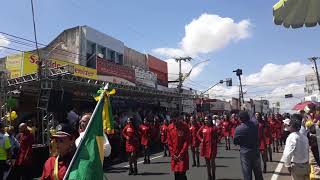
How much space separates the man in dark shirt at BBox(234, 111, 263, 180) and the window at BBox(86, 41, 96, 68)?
74.2 ft

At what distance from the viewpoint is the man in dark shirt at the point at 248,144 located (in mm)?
9570

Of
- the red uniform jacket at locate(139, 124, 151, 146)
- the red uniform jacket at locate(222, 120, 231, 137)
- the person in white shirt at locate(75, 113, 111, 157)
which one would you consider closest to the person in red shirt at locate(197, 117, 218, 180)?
the person in white shirt at locate(75, 113, 111, 157)

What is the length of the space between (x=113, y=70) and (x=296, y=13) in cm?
2517

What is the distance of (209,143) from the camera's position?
39.8 feet

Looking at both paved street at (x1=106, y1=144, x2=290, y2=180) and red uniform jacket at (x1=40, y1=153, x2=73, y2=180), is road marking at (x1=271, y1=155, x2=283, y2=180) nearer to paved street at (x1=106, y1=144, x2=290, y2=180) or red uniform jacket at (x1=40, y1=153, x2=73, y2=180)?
paved street at (x1=106, y1=144, x2=290, y2=180)

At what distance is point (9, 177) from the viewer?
41.3 ft

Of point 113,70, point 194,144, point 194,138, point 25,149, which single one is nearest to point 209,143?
point 194,144

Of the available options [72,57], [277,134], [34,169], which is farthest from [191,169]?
[72,57]

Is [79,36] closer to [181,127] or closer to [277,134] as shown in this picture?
[277,134]

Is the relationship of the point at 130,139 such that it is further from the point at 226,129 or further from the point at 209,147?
the point at 226,129

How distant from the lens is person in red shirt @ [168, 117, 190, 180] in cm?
994

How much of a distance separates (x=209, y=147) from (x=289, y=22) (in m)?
6.72

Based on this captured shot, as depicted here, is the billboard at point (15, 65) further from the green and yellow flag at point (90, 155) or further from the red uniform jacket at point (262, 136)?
the green and yellow flag at point (90, 155)

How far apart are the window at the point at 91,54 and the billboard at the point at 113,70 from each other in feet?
5.24
